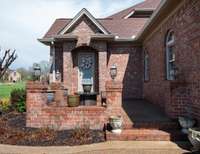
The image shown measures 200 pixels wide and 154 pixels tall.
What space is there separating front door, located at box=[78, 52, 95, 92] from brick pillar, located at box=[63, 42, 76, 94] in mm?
785

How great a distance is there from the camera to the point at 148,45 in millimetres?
17234

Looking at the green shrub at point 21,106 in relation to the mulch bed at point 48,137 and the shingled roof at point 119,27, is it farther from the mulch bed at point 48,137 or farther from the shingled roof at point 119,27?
the shingled roof at point 119,27

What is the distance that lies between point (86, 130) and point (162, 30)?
250 inches

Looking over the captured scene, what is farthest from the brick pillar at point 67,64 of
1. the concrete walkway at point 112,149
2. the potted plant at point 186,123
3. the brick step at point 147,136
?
the potted plant at point 186,123

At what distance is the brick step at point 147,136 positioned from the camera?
8.58 metres

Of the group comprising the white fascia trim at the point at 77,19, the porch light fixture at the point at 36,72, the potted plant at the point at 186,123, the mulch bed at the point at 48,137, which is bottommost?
the mulch bed at the point at 48,137

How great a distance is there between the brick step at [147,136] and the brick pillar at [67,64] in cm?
924

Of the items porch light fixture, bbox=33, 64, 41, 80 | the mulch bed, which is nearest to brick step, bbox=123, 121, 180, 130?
the mulch bed

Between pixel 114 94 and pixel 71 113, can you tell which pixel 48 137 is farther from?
pixel 114 94

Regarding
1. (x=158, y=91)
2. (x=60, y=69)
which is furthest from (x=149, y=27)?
(x=60, y=69)

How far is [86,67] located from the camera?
18.5 m

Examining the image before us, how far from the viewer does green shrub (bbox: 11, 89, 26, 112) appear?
47.7 ft

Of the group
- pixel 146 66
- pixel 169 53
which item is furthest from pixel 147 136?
pixel 146 66

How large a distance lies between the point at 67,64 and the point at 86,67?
130cm
